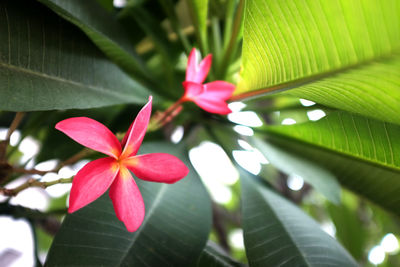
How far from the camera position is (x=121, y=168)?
1.27 ft

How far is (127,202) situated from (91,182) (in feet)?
0.15

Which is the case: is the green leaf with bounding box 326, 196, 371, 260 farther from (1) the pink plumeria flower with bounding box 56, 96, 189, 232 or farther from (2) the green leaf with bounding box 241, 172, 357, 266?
(1) the pink plumeria flower with bounding box 56, 96, 189, 232

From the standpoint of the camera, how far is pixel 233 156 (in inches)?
30.4

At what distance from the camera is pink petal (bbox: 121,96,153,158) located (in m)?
0.36

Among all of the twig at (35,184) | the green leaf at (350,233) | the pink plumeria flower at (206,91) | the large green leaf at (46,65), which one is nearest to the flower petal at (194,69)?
the pink plumeria flower at (206,91)

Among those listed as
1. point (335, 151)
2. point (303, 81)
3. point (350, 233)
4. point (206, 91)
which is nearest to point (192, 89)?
point (206, 91)

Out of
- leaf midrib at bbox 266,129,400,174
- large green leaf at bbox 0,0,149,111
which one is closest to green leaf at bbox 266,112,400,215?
leaf midrib at bbox 266,129,400,174

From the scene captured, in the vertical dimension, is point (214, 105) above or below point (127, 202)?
above

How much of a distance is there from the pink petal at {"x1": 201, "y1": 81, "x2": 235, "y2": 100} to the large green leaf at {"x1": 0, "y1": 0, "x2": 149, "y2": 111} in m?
0.15

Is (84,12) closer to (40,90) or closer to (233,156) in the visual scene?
(40,90)

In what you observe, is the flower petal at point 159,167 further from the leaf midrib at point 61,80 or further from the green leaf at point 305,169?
the green leaf at point 305,169

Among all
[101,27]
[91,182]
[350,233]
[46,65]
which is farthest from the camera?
[350,233]

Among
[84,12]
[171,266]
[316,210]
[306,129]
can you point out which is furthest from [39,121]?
[316,210]

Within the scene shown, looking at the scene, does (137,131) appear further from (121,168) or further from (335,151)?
(335,151)
